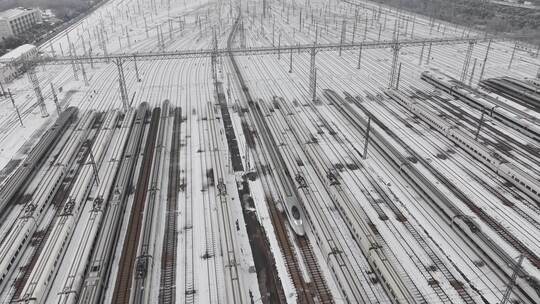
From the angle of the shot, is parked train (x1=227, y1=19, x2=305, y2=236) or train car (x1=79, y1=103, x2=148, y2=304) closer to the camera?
train car (x1=79, y1=103, x2=148, y2=304)

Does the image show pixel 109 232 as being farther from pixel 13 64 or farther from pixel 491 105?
pixel 491 105

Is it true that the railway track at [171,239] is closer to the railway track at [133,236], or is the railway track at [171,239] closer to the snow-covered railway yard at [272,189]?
the snow-covered railway yard at [272,189]

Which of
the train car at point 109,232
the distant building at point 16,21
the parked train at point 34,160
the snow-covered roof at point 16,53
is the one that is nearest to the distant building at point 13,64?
the snow-covered roof at point 16,53

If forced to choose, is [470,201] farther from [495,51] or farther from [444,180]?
[495,51]

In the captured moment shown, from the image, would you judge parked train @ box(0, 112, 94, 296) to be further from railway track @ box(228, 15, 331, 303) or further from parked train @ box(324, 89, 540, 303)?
parked train @ box(324, 89, 540, 303)

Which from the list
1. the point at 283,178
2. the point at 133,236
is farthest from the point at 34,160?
the point at 283,178

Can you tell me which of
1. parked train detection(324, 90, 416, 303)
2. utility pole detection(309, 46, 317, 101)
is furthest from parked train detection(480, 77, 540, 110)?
parked train detection(324, 90, 416, 303)
